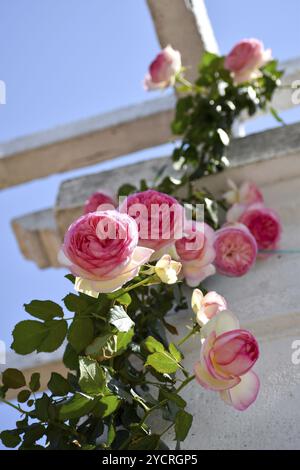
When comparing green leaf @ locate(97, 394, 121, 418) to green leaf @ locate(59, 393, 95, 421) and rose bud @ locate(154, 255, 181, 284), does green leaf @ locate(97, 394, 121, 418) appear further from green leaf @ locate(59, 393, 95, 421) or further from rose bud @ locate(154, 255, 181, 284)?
rose bud @ locate(154, 255, 181, 284)

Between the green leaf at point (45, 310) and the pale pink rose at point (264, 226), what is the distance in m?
0.77

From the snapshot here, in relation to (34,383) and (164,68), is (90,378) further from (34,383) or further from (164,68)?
(164,68)

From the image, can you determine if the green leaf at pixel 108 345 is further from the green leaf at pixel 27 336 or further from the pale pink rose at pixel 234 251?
the pale pink rose at pixel 234 251

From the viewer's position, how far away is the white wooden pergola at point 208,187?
4.55 ft

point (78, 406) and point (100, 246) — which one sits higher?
point (100, 246)

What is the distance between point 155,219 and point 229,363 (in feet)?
1.06

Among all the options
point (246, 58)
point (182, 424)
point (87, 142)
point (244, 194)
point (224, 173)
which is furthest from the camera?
point (87, 142)

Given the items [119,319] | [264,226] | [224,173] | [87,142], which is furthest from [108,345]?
[87,142]

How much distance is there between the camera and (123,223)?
3.68 feet

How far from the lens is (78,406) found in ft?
3.85

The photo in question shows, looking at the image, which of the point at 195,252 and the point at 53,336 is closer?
the point at 53,336

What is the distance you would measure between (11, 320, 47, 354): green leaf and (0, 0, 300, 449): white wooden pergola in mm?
343

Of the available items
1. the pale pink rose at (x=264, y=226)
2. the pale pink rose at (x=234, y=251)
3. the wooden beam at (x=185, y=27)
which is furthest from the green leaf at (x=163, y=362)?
the wooden beam at (x=185, y=27)

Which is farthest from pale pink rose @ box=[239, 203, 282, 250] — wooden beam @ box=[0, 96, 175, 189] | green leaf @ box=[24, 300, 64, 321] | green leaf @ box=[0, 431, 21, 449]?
wooden beam @ box=[0, 96, 175, 189]
